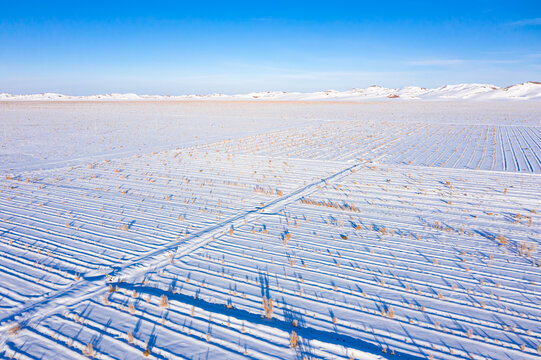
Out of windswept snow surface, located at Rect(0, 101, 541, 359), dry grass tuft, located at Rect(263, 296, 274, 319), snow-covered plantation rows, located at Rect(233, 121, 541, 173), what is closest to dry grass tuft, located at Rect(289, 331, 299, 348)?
windswept snow surface, located at Rect(0, 101, 541, 359)

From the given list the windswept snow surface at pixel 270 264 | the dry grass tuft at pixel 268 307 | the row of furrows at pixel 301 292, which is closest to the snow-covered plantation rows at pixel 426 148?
the windswept snow surface at pixel 270 264

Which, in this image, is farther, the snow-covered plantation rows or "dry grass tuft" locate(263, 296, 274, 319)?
the snow-covered plantation rows

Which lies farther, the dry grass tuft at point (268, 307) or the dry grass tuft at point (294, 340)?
the dry grass tuft at point (268, 307)

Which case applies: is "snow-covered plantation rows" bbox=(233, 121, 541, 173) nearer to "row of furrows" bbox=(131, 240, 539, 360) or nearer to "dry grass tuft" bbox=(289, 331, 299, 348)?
"row of furrows" bbox=(131, 240, 539, 360)

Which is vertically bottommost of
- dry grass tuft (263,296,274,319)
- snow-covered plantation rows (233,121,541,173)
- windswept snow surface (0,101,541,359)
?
snow-covered plantation rows (233,121,541,173)

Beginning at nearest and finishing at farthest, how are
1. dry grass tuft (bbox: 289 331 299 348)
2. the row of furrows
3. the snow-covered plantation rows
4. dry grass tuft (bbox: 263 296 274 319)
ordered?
1. dry grass tuft (bbox: 289 331 299 348)
2. the row of furrows
3. dry grass tuft (bbox: 263 296 274 319)
4. the snow-covered plantation rows

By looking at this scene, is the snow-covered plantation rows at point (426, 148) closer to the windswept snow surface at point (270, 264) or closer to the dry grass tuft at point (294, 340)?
the windswept snow surface at point (270, 264)

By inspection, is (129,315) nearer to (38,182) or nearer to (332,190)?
(332,190)

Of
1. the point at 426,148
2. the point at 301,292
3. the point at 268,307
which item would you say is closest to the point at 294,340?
the point at 268,307

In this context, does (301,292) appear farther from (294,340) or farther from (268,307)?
(294,340)
